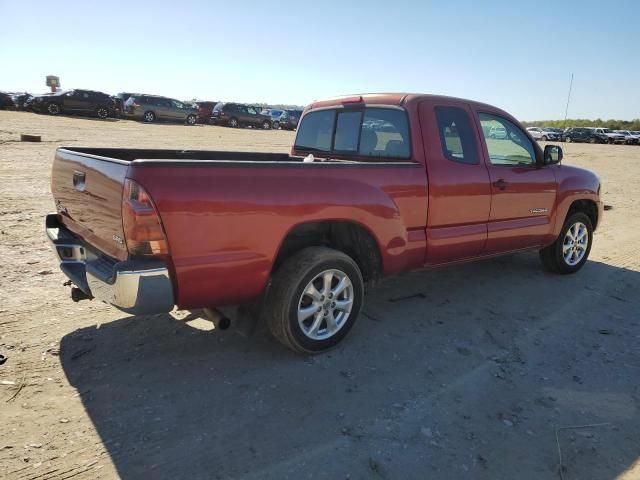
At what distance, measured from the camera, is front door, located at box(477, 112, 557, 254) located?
4.64 m

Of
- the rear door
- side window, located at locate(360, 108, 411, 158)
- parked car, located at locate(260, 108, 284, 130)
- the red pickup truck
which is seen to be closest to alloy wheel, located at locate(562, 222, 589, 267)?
the red pickup truck

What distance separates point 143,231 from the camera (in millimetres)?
2680

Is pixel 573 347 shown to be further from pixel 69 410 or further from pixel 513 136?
pixel 69 410

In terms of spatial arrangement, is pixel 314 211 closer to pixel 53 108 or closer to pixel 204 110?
pixel 53 108

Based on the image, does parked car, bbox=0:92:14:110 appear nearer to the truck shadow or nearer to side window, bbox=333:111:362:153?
side window, bbox=333:111:362:153

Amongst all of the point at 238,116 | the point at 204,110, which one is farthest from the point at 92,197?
the point at 238,116

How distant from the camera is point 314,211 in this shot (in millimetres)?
3311

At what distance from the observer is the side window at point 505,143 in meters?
4.67

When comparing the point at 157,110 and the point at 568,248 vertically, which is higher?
the point at 157,110

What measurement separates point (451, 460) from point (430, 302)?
2.26 metres

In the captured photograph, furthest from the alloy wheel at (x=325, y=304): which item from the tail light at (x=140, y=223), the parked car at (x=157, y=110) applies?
the parked car at (x=157, y=110)

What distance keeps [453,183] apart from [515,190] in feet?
3.28

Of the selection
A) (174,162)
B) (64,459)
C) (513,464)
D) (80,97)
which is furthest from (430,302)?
(80,97)

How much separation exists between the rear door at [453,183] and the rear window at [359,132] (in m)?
0.21
